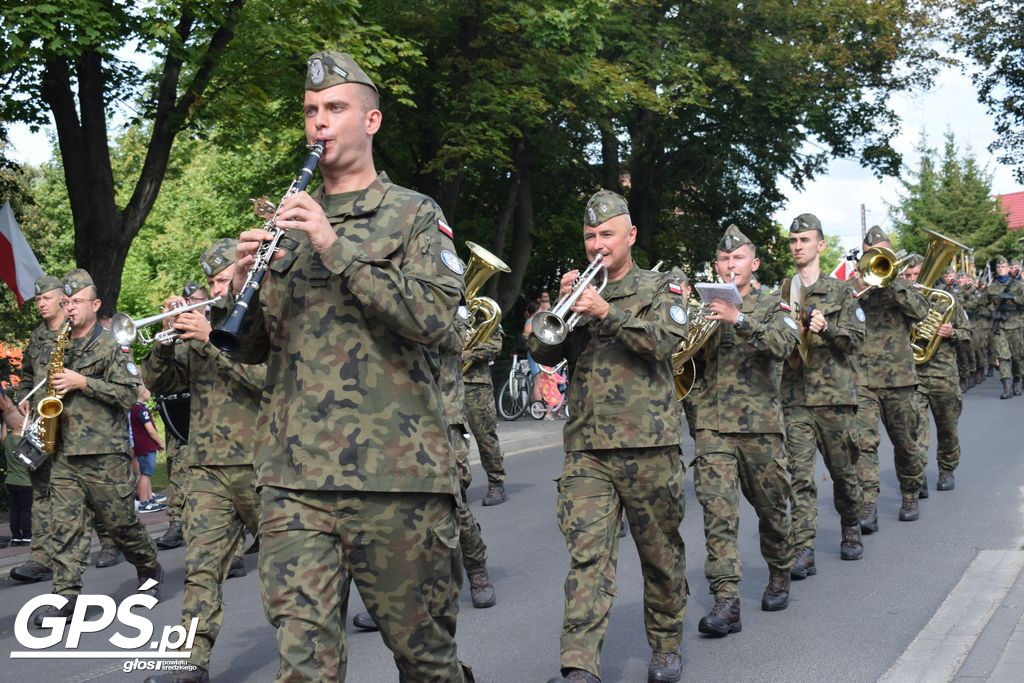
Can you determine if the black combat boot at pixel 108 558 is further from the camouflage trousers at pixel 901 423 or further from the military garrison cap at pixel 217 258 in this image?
the camouflage trousers at pixel 901 423

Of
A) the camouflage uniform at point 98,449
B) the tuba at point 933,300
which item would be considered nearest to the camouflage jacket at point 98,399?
the camouflage uniform at point 98,449

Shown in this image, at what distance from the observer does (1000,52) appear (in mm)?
33344

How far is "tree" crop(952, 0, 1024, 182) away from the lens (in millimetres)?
32312

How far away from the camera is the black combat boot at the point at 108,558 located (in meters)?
10.4

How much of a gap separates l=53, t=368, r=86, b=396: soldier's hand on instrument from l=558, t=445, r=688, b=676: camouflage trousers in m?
3.55

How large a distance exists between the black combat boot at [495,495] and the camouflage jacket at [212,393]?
5712 mm

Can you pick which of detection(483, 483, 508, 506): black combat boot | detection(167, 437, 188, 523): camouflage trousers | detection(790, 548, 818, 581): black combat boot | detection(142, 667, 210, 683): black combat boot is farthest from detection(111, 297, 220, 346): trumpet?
detection(483, 483, 508, 506): black combat boot

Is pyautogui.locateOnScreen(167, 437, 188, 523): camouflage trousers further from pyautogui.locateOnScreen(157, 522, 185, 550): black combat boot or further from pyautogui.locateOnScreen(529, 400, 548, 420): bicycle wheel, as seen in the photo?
pyautogui.locateOnScreen(529, 400, 548, 420): bicycle wheel

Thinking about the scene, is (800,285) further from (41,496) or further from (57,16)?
(57,16)

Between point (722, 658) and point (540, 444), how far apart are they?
13.0 metres

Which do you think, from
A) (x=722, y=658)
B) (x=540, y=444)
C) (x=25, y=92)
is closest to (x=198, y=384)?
(x=722, y=658)

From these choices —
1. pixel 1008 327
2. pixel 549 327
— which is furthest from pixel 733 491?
pixel 1008 327

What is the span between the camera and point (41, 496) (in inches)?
390

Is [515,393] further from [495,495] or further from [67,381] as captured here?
[67,381]
